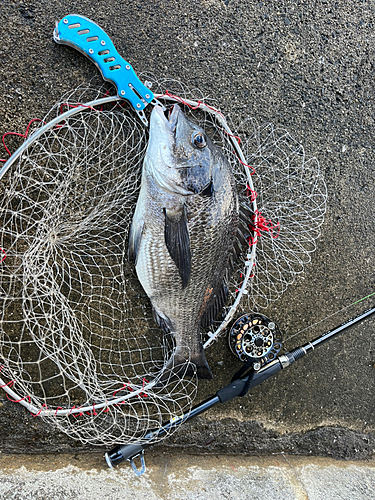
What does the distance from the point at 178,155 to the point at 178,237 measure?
0.40 metres

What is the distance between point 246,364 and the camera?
1.95 m

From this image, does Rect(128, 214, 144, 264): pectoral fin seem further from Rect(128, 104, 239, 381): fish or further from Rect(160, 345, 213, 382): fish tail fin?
Rect(160, 345, 213, 382): fish tail fin

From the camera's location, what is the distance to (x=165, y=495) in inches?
78.6

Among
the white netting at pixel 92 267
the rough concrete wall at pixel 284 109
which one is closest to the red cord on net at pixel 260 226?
the white netting at pixel 92 267

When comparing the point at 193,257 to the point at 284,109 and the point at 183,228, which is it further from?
the point at 284,109

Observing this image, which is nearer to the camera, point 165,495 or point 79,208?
point 79,208

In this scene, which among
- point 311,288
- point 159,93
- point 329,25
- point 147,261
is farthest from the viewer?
point 311,288

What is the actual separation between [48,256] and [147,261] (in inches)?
21.5

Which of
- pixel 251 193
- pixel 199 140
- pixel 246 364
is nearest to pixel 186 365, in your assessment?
pixel 246 364

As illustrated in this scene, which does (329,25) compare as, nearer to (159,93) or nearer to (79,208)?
(159,93)

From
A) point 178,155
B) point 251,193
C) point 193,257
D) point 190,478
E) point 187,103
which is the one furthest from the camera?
point 190,478

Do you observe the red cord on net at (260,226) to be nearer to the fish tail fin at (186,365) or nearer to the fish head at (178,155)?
the fish head at (178,155)

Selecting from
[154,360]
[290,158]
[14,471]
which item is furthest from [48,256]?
[290,158]

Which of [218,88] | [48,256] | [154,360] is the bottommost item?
[154,360]
